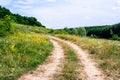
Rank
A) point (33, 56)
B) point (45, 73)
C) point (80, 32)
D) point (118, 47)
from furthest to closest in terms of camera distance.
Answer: point (80, 32) < point (118, 47) < point (33, 56) < point (45, 73)

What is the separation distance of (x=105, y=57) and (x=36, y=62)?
5.09 metres

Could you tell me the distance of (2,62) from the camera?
1631 cm

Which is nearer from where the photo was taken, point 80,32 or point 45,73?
point 45,73

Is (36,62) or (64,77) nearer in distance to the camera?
(64,77)

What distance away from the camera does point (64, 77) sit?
1402cm

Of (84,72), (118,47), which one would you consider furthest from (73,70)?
(118,47)

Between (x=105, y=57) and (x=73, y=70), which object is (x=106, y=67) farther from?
(x=105, y=57)

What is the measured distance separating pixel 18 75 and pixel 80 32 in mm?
111150

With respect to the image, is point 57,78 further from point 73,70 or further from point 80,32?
point 80,32

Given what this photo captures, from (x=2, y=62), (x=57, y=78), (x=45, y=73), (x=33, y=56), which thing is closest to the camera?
(x=57, y=78)

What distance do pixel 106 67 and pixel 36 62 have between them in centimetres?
406

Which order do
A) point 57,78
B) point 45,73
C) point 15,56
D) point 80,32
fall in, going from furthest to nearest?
1. point 80,32
2. point 15,56
3. point 45,73
4. point 57,78

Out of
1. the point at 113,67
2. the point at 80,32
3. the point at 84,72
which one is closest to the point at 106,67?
the point at 113,67

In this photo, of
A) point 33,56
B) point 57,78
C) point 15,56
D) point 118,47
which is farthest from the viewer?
point 118,47
